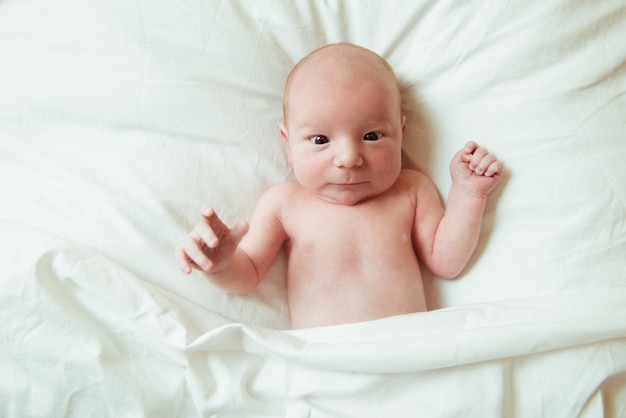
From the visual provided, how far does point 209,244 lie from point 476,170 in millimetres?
548

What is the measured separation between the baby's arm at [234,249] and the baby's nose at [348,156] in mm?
194

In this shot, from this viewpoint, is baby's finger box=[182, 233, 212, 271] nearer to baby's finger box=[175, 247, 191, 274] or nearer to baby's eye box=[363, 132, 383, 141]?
baby's finger box=[175, 247, 191, 274]

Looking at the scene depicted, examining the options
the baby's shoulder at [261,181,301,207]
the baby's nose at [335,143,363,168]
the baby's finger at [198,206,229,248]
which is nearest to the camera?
the baby's finger at [198,206,229,248]

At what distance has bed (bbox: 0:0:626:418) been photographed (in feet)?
3.16

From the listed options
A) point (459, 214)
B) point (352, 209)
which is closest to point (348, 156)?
point (352, 209)

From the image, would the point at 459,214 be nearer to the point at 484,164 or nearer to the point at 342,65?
the point at 484,164

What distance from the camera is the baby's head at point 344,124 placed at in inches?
44.4

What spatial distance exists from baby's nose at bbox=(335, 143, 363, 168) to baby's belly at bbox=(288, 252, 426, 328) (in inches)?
8.1

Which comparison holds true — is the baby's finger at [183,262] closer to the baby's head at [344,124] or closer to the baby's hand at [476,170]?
the baby's head at [344,124]

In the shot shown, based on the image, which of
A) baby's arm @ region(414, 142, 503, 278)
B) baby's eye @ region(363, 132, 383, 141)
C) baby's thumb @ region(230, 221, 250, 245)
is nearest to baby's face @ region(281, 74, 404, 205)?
baby's eye @ region(363, 132, 383, 141)

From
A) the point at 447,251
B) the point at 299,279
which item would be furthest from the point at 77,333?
the point at 447,251

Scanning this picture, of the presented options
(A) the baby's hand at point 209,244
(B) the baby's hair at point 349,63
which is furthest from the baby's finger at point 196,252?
(B) the baby's hair at point 349,63

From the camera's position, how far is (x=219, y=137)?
4.02 feet

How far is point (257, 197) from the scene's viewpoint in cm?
125
